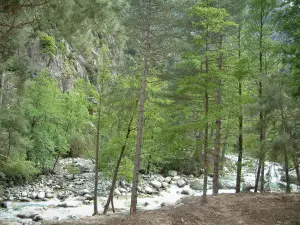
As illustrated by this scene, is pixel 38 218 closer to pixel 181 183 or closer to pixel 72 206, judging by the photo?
pixel 72 206

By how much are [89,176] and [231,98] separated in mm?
16212

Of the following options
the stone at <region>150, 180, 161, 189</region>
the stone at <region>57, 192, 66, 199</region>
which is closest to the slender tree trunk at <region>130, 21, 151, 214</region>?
the stone at <region>57, 192, 66, 199</region>

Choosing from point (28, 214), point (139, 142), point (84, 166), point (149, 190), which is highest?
point (139, 142)

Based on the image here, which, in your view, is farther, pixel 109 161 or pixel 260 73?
pixel 109 161

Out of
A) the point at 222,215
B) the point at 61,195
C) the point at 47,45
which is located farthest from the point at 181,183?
the point at 47,45

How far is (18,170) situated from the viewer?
19.1m

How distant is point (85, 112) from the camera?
23969mm

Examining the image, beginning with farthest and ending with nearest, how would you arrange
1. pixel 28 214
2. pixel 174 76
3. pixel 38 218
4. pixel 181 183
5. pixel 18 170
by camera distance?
pixel 181 183
pixel 18 170
pixel 28 214
pixel 38 218
pixel 174 76

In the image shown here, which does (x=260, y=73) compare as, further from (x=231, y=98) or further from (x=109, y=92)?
(x=109, y=92)

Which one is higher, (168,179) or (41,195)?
(41,195)

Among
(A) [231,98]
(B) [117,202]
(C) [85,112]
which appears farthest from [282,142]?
(C) [85,112]

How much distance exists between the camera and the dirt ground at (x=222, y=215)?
375 inches

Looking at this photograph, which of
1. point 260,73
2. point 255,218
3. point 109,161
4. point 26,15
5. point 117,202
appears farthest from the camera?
point 117,202

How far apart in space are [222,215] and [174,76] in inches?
211
